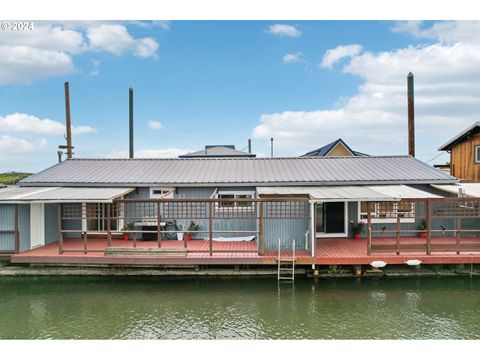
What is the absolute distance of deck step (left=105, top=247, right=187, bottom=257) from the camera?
1156 centimetres

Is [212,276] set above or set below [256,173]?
below

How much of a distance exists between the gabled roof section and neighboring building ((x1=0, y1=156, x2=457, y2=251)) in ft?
14.6

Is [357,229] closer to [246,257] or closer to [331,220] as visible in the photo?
[331,220]

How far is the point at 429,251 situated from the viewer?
1180 cm

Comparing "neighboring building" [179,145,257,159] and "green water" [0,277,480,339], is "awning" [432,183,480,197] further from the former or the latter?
"neighboring building" [179,145,257,159]

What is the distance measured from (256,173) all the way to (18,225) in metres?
9.55

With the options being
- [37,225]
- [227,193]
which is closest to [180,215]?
[227,193]

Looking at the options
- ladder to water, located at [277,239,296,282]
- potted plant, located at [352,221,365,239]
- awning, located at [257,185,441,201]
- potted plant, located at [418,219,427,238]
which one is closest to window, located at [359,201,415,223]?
potted plant, located at [352,221,365,239]

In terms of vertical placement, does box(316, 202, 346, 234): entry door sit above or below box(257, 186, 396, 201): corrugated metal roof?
below

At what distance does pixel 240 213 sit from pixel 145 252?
384cm

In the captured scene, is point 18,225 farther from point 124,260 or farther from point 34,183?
point 124,260

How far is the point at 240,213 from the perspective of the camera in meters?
13.4

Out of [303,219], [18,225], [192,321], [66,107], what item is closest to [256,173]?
[303,219]

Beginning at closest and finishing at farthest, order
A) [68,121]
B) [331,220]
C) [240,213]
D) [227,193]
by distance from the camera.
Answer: [240,213] → [331,220] → [227,193] → [68,121]
